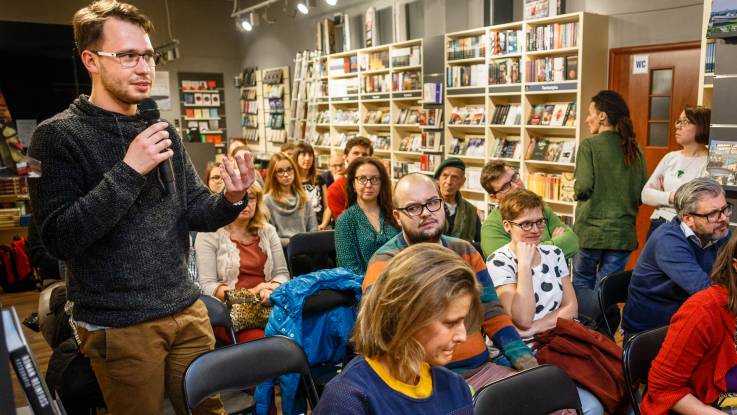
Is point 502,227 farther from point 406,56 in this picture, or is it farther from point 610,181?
point 406,56

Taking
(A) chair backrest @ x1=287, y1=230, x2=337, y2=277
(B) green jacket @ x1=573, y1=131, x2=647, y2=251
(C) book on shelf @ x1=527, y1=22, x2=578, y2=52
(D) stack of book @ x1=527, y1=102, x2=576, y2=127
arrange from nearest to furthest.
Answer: (A) chair backrest @ x1=287, y1=230, x2=337, y2=277, (B) green jacket @ x1=573, y1=131, x2=647, y2=251, (C) book on shelf @ x1=527, y1=22, x2=578, y2=52, (D) stack of book @ x1=527, y1=102, x2=576, y2=127

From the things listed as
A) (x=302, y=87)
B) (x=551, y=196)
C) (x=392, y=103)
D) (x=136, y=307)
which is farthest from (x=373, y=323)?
(x=302, y=87)

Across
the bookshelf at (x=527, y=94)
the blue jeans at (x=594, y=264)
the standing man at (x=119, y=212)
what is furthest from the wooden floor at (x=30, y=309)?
the bookshelf at (x=527, y=94)

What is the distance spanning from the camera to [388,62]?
8.21m

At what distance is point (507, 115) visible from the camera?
21.7 ft

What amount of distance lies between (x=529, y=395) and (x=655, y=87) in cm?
472

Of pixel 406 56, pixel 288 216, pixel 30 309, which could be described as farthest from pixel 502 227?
pixel 406 56

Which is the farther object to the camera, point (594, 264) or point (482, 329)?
point (594, 264)

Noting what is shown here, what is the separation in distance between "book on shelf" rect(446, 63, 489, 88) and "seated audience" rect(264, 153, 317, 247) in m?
3.05

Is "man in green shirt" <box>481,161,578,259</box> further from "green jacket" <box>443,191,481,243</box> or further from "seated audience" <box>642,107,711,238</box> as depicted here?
"seated audience" <box>642,107,711,238</box>

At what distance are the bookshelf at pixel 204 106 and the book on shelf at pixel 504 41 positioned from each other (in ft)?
24.6

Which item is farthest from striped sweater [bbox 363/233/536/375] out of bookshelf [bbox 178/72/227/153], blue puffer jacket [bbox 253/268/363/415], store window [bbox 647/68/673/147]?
bookshelf [bbox 178/72/227/153]

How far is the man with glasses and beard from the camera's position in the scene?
2262 millimetres

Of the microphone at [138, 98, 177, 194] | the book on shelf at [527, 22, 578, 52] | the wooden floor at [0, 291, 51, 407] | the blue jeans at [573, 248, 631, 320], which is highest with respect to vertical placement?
the book on shelf at [527, 22, 578, 52]
